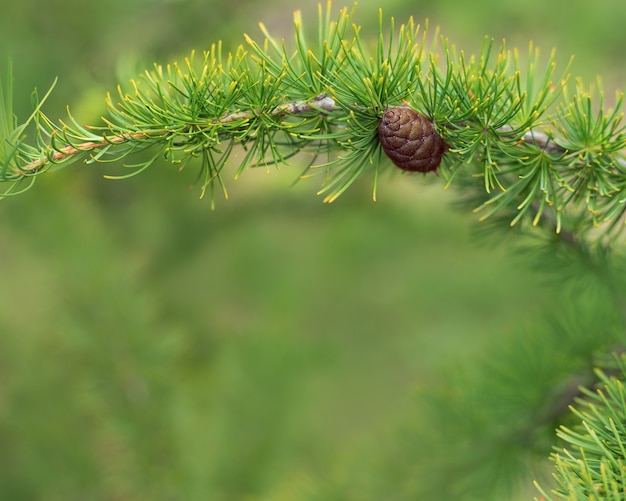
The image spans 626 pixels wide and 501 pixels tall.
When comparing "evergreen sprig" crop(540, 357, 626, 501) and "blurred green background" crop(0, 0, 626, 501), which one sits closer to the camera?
"evergreen sprig" crop(540, 357, 626, 501)

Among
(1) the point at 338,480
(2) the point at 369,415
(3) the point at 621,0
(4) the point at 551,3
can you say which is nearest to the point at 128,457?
(1) the point at 338,480

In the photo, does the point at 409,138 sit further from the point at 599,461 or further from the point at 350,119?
the point at 599,461

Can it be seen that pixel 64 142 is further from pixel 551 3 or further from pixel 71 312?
pixel 551 3

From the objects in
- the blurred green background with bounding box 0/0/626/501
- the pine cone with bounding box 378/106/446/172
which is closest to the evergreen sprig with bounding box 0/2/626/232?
the pine cone with bounding box 378/106/446/172

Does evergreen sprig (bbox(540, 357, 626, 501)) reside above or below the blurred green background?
below

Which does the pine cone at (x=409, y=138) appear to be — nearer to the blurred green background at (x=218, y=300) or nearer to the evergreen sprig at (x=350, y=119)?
the evergreen sprig at (x=350, y=119)

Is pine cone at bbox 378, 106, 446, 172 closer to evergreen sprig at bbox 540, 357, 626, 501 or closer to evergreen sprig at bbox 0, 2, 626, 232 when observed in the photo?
evergreen sprig at bbox 0, 2, 626, 232

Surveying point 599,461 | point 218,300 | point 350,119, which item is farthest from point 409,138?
point 218,300
